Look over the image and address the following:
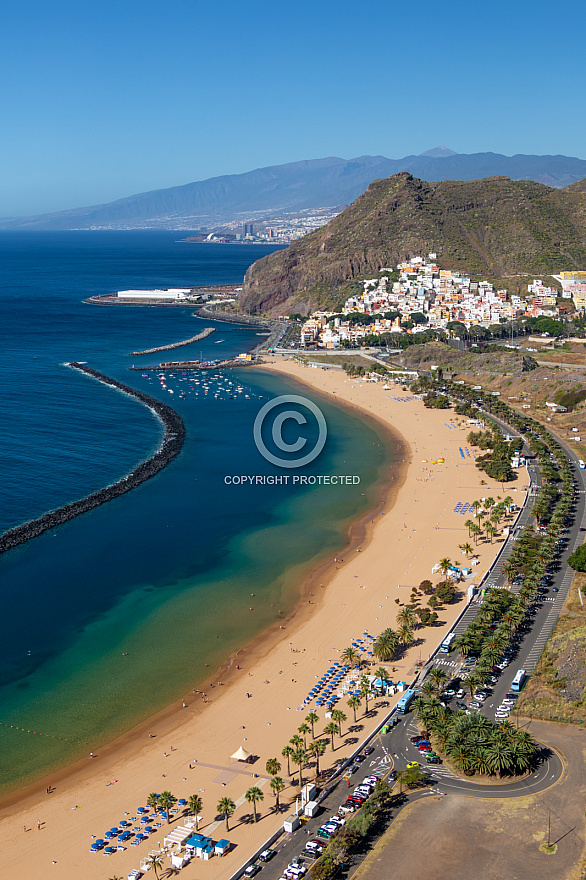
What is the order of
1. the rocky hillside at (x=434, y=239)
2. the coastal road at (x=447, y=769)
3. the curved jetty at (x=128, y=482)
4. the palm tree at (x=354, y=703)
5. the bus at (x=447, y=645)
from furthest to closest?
the rocky hillside at (x=434, y=239) → the curved jetty at (x=128, y=482) → the bus at (x=447, y=645) → the palm tree at (x=354, y=703) → the coastal road at (x=447, y=769)

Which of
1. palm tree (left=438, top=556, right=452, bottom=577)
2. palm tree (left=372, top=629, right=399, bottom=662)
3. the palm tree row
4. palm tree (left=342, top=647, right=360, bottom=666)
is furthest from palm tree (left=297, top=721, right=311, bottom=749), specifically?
palm tree (left=438, top=556, right=452, bottom=577)

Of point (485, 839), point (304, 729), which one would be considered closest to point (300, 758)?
point (304, 729)

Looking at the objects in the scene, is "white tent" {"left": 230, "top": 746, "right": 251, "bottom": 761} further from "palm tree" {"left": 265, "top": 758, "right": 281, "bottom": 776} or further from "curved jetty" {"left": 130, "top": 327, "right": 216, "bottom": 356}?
"curved jetty" {"left": 130, "top": 327, "right": 216, "bottom": 356}

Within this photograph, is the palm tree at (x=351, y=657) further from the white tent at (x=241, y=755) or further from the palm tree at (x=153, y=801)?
the palm tree at (x=153, y=801)

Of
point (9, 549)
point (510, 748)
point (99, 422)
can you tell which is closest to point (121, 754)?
point (510, 748)

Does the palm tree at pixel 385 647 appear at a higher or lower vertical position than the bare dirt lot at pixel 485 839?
higher

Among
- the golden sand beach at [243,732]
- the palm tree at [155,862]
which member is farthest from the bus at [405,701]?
the palm tree at [155,862]

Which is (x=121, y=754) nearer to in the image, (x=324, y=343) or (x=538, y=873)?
(x=538, y=873)

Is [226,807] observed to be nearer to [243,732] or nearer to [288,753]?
[288,753]
